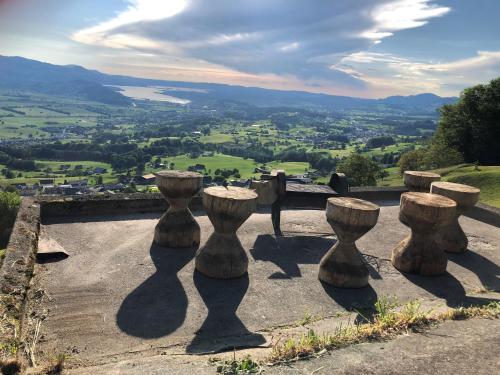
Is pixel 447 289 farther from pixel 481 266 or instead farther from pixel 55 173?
pixel 55 173

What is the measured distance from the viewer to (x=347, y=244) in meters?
6.87

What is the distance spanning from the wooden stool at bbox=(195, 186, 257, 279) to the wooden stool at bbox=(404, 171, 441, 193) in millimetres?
6219

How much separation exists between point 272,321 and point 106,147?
428ft

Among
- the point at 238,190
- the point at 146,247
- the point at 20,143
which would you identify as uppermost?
the point at 238,190

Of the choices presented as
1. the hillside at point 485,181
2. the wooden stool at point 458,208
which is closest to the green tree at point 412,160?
the hillside at point 485,181

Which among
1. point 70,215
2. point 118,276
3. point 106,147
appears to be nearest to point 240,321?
point 118,276

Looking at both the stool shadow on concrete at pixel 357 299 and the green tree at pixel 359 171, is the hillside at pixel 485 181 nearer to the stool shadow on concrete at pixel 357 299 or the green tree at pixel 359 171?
the green tree at pixel 359 171

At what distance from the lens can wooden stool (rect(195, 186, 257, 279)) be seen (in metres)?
6.66

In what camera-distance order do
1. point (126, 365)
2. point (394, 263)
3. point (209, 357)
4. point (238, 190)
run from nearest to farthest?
point (126, 365), point (209, 357), point (238, 190), point (394, 263)

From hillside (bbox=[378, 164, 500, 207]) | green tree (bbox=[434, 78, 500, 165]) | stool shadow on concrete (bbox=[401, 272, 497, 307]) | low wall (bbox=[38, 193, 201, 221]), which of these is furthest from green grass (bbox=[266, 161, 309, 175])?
stool shadow on concrete (bbox=[401, 272, 497, 307])

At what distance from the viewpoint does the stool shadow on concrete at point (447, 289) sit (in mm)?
6559

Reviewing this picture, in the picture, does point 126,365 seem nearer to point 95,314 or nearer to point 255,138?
point 95,314

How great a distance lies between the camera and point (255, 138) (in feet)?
552

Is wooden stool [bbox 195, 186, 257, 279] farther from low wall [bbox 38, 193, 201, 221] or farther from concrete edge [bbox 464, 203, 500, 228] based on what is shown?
concrete edge [bbox 464, 203, 500, 228]
